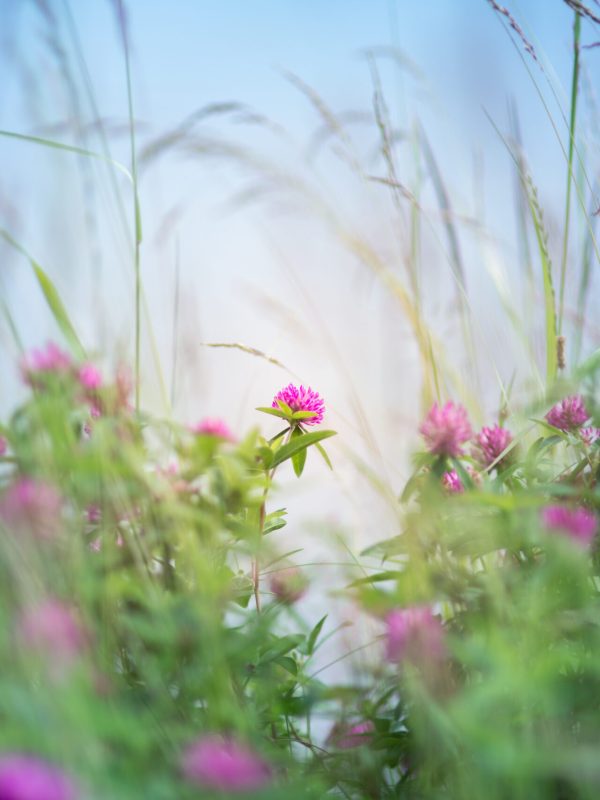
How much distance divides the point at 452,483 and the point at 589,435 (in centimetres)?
16

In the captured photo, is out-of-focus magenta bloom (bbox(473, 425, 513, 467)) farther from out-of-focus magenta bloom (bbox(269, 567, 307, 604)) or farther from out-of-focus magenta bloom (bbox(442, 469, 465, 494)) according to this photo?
out-of-focus magenta bloom (bbox(269, 567, 307, 604))

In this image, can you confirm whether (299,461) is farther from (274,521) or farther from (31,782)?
(31,782)

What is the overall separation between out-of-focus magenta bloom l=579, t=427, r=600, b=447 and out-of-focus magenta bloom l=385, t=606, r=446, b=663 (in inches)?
12.8

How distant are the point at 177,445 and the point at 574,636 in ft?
1.17

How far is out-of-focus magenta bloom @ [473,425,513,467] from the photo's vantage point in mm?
859

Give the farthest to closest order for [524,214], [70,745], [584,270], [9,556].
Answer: [524,214], [584,270], [9,556], [70,745]

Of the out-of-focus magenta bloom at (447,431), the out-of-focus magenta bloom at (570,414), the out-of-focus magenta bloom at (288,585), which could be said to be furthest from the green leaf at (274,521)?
the out-of-focus magenta bloom at (570,414)

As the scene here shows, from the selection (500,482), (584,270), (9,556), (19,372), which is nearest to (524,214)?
(584,270)

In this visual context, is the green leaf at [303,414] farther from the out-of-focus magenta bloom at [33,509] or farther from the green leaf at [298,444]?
the out-of-focus magenta bloom at [33,509]

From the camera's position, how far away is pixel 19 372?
0.64 metres

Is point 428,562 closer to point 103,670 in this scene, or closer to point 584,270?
point 103,670

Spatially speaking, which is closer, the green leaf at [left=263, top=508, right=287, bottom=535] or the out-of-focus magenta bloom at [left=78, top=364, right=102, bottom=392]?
the out-of-focus magenta bloom at [left=78, top=364, right=102, bottom=392]

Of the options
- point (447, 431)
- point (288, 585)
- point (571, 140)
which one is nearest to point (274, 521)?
point (288, 585)

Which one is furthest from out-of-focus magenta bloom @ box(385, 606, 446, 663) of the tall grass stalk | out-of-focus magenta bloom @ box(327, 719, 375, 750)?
the tall grass stalk
